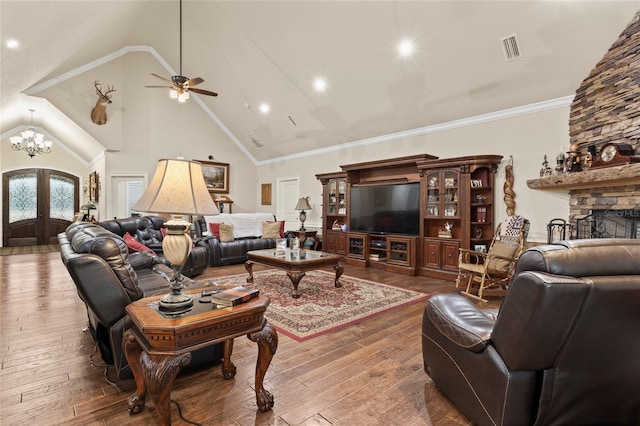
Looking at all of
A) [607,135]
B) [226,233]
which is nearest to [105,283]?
[226,233]

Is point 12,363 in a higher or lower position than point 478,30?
lower

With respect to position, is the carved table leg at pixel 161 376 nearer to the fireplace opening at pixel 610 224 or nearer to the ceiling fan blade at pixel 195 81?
the ceiling fan blade at pixel 195 81

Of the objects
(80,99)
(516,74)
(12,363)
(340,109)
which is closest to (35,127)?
(80,99)

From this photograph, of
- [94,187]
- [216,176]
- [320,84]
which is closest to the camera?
[320,84]

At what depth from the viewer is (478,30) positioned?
3.89 metres

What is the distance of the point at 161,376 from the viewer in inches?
54.6

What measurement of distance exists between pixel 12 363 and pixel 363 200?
5318mm

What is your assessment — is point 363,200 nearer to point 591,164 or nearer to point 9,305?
point 591,164

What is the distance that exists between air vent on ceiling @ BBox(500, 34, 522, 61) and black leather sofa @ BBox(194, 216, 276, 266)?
5130 mm

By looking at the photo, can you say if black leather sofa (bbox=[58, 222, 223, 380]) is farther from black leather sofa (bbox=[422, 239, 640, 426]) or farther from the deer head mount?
the deer head mount

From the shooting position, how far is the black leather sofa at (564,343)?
1232mm

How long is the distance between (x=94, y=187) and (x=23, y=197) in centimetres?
235

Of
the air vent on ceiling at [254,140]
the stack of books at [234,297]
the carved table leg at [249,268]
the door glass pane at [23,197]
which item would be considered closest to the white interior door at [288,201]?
the air vent on ceiling at [254,140]

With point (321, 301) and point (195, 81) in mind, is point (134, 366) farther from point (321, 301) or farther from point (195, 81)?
point (195, 81)
